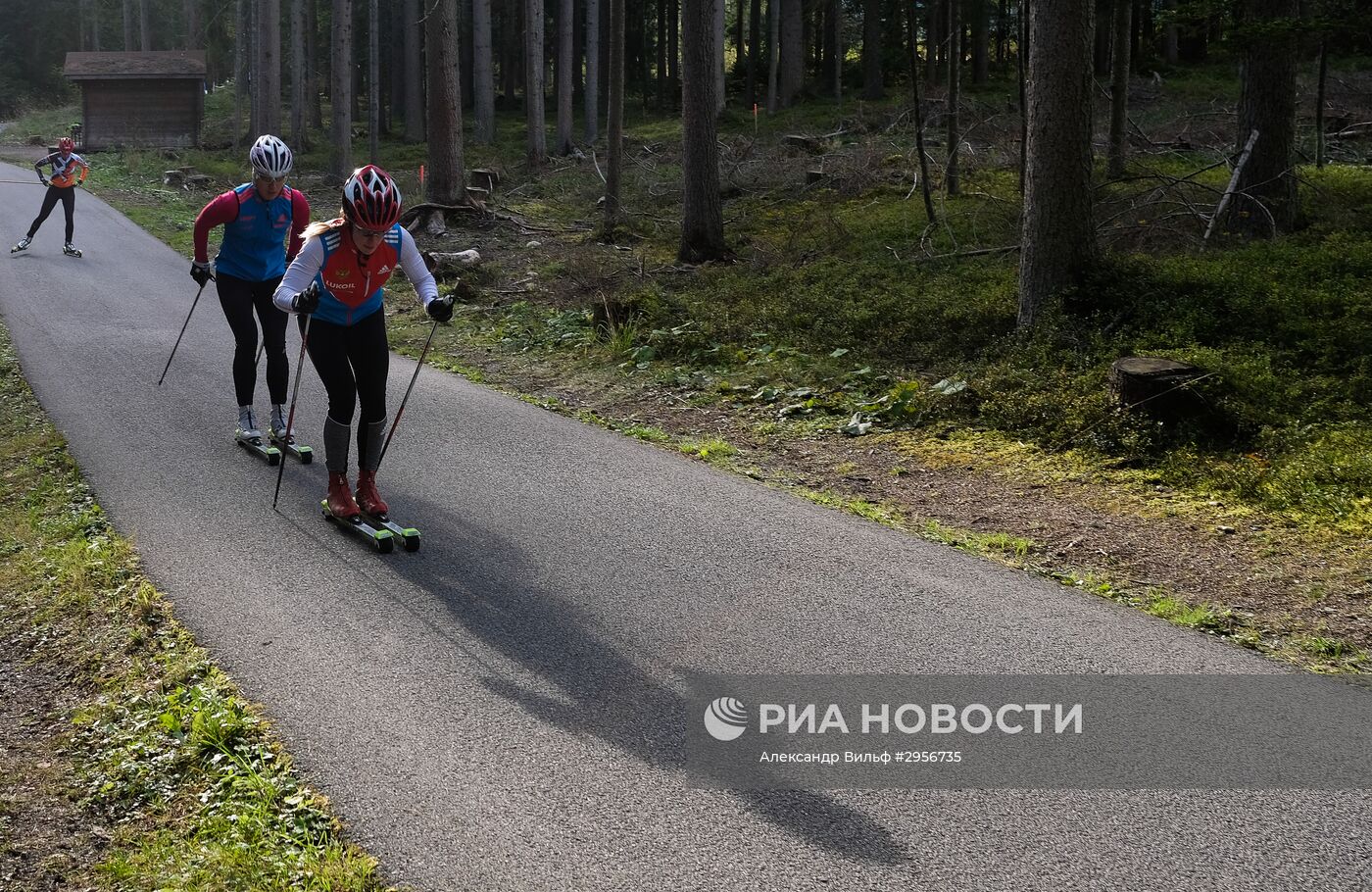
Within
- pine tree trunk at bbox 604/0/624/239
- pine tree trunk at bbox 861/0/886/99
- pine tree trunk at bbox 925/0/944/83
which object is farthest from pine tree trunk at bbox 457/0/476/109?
pine tree trunk at bbox 604/0/624/239

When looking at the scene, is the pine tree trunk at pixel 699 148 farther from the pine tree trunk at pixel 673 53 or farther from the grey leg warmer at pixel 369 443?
the pine tree trunk at pixel 673 53

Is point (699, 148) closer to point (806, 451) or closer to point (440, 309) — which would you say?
point (806, 451)

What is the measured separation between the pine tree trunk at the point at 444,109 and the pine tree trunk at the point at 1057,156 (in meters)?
14.5

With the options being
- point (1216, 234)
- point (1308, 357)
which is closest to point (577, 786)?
point (1308, 357)

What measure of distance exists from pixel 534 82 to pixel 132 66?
25176 mm

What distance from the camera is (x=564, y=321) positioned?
14836 millimetres

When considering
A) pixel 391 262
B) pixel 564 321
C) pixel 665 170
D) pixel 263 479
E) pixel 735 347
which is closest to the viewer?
pixel 391 262

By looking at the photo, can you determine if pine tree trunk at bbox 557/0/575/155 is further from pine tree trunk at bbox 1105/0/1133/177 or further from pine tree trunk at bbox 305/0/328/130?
pine tree trunk at bbox 1105/0/1133/177

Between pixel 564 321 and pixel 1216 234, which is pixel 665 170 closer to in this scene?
pixel 564 321

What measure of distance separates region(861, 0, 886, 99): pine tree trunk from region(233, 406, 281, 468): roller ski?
33.7 meters

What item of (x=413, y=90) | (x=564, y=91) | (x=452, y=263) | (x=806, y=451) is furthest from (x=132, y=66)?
(x=806, y=451)

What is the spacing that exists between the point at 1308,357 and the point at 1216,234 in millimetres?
4570

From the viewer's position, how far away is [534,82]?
3241 centimetres

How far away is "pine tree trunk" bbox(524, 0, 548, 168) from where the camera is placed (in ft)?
107
